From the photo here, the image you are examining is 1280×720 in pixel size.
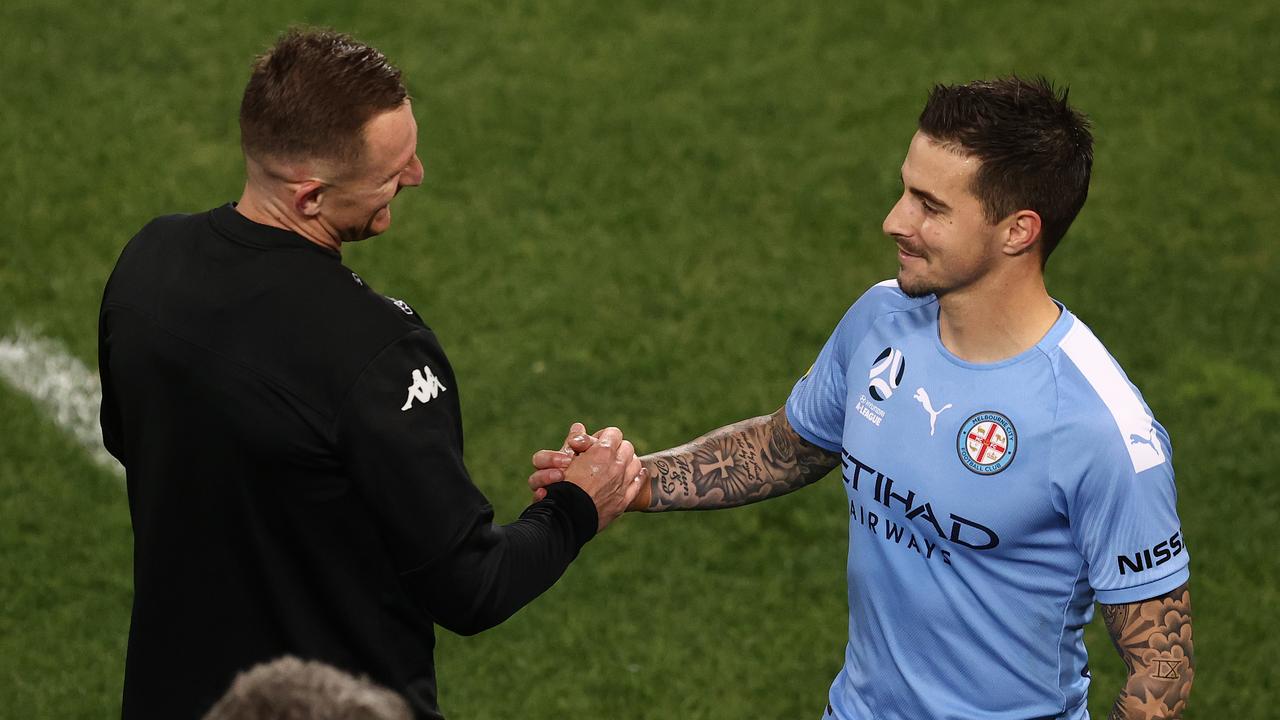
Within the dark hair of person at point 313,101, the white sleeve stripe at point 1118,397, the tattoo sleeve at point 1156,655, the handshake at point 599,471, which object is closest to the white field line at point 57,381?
the handshake at point 599,471

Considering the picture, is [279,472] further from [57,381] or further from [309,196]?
[57,381]

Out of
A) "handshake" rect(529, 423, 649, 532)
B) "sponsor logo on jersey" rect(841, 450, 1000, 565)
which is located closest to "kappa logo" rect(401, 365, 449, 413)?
"handshake" rect(529, 423, 649, 532)

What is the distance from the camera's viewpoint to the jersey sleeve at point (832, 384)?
12.8 ft

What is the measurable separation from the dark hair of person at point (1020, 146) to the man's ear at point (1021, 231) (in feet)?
0.05

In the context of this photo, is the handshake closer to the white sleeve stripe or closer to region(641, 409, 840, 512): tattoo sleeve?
region(641, 409, 840, 512): tattoo sleeve

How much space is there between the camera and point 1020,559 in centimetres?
352

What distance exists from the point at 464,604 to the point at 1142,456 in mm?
1482

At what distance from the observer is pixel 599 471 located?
3953 mm

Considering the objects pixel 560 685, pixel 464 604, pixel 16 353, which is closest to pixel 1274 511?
pixel 560 685

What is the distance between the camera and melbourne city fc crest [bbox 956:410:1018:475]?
348cm

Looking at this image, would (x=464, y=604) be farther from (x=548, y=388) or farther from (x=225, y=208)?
(x=548, y=388)

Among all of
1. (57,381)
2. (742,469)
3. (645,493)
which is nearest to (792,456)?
(742,469)

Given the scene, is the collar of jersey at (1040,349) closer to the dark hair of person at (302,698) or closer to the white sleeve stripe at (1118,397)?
the white sleeve stripe at (1118,397)

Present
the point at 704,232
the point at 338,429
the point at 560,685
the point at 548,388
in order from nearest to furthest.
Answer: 1. the point at 338,429
2. the point at 560,685
3. the point at 548,388
4. the point at 704,232
